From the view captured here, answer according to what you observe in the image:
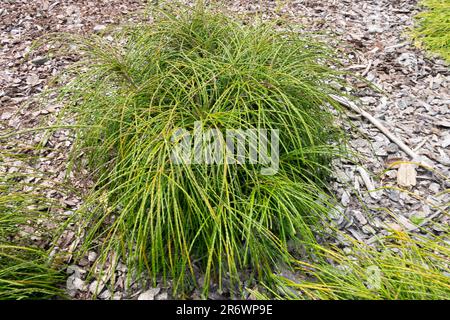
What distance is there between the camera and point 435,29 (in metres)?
2.90

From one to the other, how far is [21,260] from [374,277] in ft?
4.74

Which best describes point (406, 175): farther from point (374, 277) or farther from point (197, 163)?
point (197, 163)

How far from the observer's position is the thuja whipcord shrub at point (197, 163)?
1512mm

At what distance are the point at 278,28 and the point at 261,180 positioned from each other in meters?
1.89

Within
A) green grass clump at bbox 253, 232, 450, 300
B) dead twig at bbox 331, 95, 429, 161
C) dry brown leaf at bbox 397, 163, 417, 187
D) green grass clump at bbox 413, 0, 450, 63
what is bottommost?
green grass clump at bbox 253, 232, 450, 300

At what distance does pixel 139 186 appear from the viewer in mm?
1594

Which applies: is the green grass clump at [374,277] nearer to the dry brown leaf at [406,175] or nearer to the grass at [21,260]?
the dry brown leaf at [406,175]

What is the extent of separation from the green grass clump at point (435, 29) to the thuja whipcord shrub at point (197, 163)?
1.27 meters

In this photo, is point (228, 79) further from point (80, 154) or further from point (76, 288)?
point (76, 288)

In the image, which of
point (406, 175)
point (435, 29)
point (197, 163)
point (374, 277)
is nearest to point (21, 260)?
point (197, 163)

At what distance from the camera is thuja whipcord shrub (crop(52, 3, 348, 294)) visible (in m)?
1.51

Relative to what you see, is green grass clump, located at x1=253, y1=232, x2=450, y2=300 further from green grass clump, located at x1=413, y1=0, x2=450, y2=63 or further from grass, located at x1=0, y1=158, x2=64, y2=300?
green grass clump, located at x1=413, y1=0, x2=450, y2=63

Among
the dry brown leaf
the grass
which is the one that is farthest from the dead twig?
the grass

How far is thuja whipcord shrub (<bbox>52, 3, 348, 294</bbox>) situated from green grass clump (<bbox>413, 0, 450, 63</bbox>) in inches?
50.0
